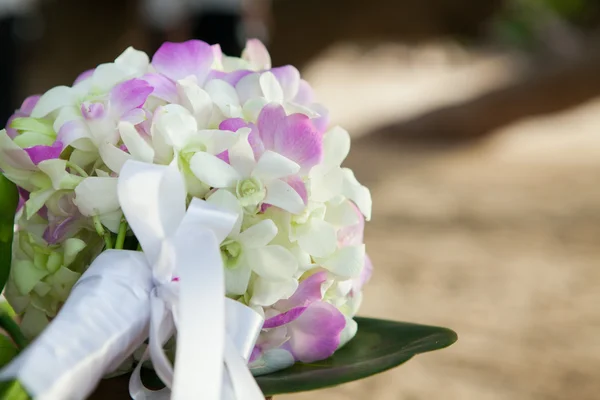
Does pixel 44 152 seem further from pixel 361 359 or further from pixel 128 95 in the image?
pixel 361 359

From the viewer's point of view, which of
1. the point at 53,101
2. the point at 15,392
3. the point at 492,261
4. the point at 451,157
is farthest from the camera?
the point at 451,157

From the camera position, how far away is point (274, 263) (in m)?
0.29

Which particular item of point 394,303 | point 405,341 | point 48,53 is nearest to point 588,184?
point 394,303

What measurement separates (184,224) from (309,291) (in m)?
0.06

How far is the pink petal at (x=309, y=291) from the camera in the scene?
0.99 ft

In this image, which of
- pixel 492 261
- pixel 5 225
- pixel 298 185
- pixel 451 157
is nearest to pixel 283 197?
pixel 298 185

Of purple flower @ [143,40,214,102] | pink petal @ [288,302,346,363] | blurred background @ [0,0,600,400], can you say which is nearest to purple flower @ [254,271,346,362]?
pink petal @ [288,302,346,363]

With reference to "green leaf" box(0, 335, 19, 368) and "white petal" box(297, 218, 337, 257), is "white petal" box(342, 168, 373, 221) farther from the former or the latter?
"green leaf" box(0, 335, 19, 368)

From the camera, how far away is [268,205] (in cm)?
30

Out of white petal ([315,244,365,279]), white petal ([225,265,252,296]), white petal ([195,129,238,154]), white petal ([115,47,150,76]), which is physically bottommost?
white petal ([225,265,252,296])

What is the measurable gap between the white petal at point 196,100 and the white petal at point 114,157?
3 centimetres

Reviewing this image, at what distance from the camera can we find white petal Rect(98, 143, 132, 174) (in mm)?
290

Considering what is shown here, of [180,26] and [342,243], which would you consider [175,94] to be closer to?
[342,243]

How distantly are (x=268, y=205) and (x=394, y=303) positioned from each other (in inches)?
29.5
